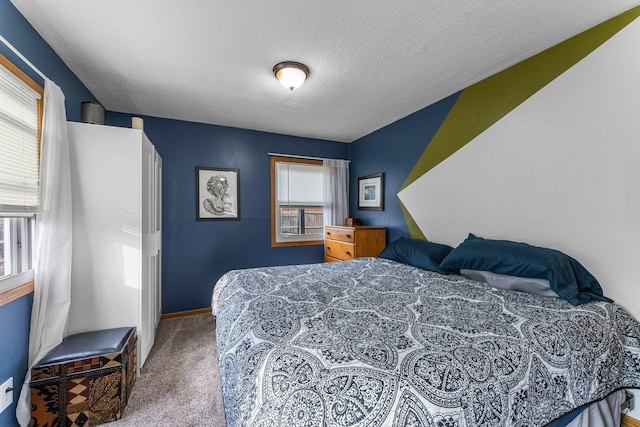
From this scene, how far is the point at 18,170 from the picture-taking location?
1.56m

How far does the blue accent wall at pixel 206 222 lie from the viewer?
344 cm

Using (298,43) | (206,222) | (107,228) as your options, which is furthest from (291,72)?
(206,222)

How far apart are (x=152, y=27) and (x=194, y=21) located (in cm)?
30

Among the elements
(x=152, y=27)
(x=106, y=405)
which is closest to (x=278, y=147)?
(x=152, y=27)

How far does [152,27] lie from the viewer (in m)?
1.75

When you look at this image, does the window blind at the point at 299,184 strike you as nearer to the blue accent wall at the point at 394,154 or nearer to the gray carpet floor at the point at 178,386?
the blue accent wall at the point at 394,154

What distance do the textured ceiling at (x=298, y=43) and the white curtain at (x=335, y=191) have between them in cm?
146

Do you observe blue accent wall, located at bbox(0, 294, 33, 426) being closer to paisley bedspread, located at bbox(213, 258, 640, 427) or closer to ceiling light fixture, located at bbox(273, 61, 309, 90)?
paisley bedspread, located at bbox(213, 258, 640, 427)

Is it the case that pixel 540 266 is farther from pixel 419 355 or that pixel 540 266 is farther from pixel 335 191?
pixel 335 191

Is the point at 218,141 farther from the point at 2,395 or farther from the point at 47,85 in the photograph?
the point at 2,395

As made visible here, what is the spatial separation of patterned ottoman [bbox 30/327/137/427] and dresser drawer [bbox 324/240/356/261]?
2.38 meters

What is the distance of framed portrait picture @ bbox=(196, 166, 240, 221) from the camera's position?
142 inches

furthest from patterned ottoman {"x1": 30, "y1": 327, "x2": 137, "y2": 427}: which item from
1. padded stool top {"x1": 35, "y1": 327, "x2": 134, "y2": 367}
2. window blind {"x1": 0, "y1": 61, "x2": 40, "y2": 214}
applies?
window blind {"x1": 0, "y1": 61, "x2": 40, "y2": 214}

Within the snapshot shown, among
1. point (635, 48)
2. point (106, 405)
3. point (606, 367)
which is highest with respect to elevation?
point (635, 48)
